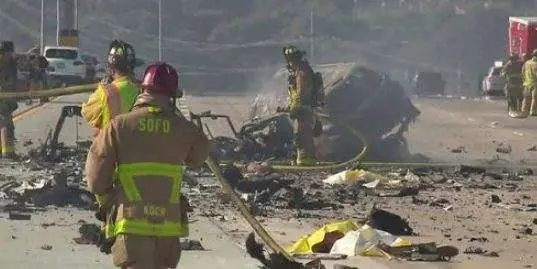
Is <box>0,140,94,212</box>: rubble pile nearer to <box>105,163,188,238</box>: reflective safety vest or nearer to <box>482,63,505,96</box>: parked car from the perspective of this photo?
<box>105,163,188,238</box>: reflective safety vest

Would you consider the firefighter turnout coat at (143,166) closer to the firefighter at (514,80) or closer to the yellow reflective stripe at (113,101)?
the yellow reflective stripe at (113,101)

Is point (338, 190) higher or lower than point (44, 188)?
lower

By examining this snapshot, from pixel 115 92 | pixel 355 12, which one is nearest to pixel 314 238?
pixel 115 92

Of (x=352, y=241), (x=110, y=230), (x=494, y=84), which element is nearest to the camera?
(x=110, y=230)

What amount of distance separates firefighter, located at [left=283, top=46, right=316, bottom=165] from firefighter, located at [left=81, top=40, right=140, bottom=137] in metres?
11.2

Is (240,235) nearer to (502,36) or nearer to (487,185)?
(487,185)

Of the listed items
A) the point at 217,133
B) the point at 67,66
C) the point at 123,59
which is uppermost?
the point at 123,59

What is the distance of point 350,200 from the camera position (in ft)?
53.8

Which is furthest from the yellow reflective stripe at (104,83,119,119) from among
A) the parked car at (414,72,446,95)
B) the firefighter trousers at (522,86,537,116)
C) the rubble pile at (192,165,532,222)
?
the parked car at (414,72,446,95)

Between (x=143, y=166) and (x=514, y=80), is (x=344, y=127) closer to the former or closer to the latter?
(x=514, y=80)

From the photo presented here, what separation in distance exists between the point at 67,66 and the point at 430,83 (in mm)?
27549

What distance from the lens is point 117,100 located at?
916 centimetres

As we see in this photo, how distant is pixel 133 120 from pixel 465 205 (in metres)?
9.70

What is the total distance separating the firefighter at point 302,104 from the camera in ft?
68.4
